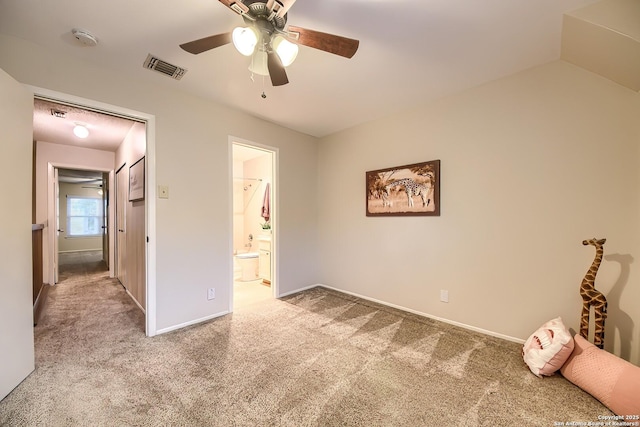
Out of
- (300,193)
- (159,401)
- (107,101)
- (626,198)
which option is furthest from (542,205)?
(107,101)

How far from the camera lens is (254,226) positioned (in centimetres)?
538

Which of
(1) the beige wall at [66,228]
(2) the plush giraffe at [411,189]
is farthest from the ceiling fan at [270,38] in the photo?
(1) the beige wall at [66,228]

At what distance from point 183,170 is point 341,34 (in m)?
1.96

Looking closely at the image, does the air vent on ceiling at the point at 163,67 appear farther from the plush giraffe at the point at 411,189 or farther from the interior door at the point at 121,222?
the plush giraffe at the point at 411,189

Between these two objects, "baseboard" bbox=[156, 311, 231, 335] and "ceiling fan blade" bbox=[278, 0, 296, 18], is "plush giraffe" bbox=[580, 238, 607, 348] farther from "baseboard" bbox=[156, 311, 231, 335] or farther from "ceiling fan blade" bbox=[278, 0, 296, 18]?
"baseboard" bbox=[156, 311, 231, 335]

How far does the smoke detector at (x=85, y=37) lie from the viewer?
1.70 m

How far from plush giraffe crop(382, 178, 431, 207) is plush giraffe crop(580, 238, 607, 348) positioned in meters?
1.29

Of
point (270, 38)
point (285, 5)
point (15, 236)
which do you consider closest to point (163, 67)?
point (270, 38)

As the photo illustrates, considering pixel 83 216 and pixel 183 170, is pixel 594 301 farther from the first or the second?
pixel 83 216

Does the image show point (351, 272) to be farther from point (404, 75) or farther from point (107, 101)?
point (107, 101)

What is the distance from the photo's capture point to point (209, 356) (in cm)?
204

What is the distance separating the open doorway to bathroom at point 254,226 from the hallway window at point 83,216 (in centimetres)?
594

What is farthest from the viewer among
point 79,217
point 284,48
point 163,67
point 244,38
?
point 79,217

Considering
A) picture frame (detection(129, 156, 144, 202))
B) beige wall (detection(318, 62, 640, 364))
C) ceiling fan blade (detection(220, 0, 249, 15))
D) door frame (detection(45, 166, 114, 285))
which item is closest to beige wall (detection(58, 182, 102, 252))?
door frame (detection(45, 166, 114, 285))
